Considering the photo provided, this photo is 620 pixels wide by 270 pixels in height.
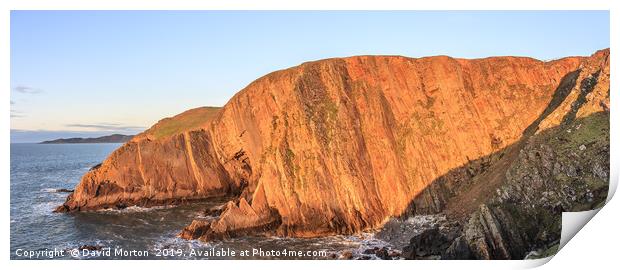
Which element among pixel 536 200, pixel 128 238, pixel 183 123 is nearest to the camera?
pixel 536 200

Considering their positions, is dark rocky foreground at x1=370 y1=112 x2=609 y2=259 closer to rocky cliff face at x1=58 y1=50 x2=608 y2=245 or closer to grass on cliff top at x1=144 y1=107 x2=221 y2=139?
rocky cliff face at x1=58 y1=50 x2=608 y2=245

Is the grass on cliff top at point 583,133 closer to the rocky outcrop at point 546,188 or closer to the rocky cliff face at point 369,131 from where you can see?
the rocky outcrop at point 546,188

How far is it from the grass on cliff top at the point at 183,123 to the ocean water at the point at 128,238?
6.34 meters

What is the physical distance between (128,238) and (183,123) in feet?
48.5

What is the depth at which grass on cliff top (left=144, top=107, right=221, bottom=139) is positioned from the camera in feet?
126

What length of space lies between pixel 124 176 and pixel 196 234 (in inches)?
534

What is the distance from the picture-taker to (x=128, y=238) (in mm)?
25547

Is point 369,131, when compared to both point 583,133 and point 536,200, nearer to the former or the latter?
point 536,200

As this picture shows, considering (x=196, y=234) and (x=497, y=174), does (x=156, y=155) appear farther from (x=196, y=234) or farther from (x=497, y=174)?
(x=497, y=174)

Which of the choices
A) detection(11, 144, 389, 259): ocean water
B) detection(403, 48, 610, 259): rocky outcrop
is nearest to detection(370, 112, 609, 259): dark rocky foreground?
detection(403, 48, 610, 259): rocky outcrop

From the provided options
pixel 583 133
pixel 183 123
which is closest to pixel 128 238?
pixel 183 123

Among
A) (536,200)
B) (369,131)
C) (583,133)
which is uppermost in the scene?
(369,131)

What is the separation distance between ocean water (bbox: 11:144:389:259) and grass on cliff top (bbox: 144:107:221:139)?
250 inches

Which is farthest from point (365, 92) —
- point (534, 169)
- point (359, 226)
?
point (534, 169)
